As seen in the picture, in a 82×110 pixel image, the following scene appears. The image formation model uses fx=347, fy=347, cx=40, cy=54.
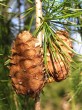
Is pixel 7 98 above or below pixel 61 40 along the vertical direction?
below

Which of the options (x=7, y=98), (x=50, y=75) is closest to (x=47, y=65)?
(x=50, y=75)

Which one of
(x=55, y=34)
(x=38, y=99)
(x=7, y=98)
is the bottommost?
(x=7, y=98)

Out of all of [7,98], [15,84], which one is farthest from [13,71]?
[7,98]

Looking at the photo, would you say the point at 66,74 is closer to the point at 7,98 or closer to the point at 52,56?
the point at 52,56

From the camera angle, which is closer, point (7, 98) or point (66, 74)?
point (66, 74)

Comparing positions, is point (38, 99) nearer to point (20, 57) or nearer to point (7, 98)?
point (20, 57)

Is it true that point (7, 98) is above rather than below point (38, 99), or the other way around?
below
